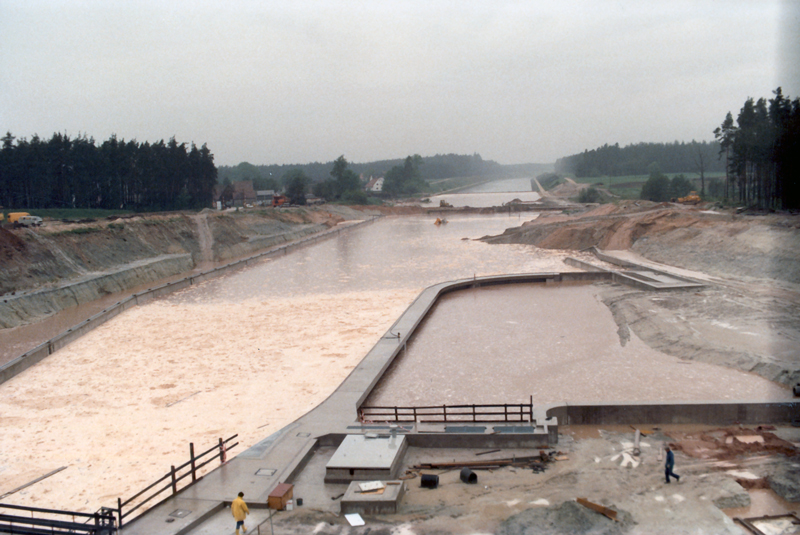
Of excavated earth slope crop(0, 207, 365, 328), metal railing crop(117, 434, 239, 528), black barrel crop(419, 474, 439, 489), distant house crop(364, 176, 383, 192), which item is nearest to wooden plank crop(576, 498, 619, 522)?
black barrel crop(419, 474, 439, 489)

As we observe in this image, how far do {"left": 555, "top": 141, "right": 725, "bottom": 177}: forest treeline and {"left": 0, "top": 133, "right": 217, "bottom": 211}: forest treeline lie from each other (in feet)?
379

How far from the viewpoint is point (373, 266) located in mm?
44125

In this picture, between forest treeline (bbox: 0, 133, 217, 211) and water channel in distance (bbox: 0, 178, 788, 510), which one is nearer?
water channel in distance (bbox: 0, 178, 788, 510)

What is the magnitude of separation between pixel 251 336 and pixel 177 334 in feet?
10.5

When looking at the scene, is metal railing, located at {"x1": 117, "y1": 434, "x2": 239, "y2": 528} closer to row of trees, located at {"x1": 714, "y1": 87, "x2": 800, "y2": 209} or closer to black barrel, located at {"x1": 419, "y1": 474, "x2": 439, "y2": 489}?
black barrel, located at {"x1": 419, "y1": 474, "x2": 439, "y2": 489}

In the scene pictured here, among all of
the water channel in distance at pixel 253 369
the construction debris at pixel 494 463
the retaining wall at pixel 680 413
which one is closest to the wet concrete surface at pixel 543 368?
the water channel in distance at pixel 253 369

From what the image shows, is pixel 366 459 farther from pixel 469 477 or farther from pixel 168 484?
pixel 168 484

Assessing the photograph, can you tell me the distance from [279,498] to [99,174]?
66.1 meters

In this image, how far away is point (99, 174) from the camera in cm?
6575

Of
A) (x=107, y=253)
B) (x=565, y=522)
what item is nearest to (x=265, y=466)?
(x=565, y=522)

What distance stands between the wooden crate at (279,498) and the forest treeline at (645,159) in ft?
501

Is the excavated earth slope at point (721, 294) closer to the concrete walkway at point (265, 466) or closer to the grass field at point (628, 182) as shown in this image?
the concrete walkway at point (265, 466)

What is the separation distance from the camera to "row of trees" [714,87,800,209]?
3058cm

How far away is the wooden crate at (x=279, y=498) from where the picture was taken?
377 inches
